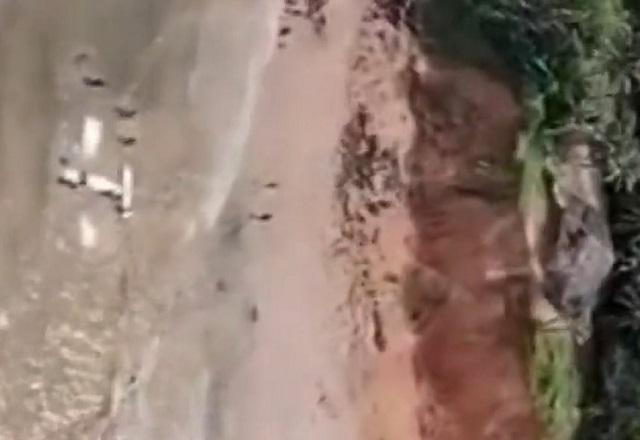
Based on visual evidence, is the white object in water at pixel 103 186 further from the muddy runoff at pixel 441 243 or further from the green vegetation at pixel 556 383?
the green vegetation at pixel 556 383

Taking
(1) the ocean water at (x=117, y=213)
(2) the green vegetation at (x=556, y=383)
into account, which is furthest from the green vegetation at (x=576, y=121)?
(1) the ocean water at (x=117, y=213)

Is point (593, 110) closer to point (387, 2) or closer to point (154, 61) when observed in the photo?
point (387, 2)

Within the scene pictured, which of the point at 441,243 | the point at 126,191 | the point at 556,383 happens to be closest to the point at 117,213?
the point at 126,191

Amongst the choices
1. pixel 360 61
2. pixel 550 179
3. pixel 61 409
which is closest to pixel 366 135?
pixel 360 61

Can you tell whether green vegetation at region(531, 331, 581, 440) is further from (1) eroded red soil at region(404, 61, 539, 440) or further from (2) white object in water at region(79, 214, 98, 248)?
(2) white object in water at region(79, 214, 98, 248)

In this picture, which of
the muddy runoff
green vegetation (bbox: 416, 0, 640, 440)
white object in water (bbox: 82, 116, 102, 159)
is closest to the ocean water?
white object in water (bbox: 82, 116, 102, 159)
